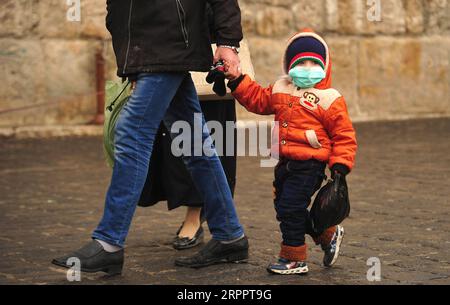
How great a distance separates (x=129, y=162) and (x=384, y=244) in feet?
4.79

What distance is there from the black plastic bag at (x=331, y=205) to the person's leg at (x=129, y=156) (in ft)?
2.44

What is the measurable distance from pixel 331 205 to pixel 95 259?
99 centimetres

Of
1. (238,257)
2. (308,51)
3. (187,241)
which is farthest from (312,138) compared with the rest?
(187,241)

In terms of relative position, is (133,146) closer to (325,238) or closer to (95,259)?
(95,259)

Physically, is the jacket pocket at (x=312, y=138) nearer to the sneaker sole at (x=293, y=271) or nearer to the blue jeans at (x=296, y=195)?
the blue jeans at (x=296, y=195)

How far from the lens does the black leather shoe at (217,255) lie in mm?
4887

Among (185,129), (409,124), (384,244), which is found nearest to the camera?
(185,129)

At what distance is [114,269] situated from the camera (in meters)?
4.58

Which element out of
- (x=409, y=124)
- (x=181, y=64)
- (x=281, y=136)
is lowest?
(x=409, y=124)

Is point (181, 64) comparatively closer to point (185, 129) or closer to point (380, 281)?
point (185, 129)

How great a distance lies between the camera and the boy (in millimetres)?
4617

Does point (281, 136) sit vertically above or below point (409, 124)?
above
